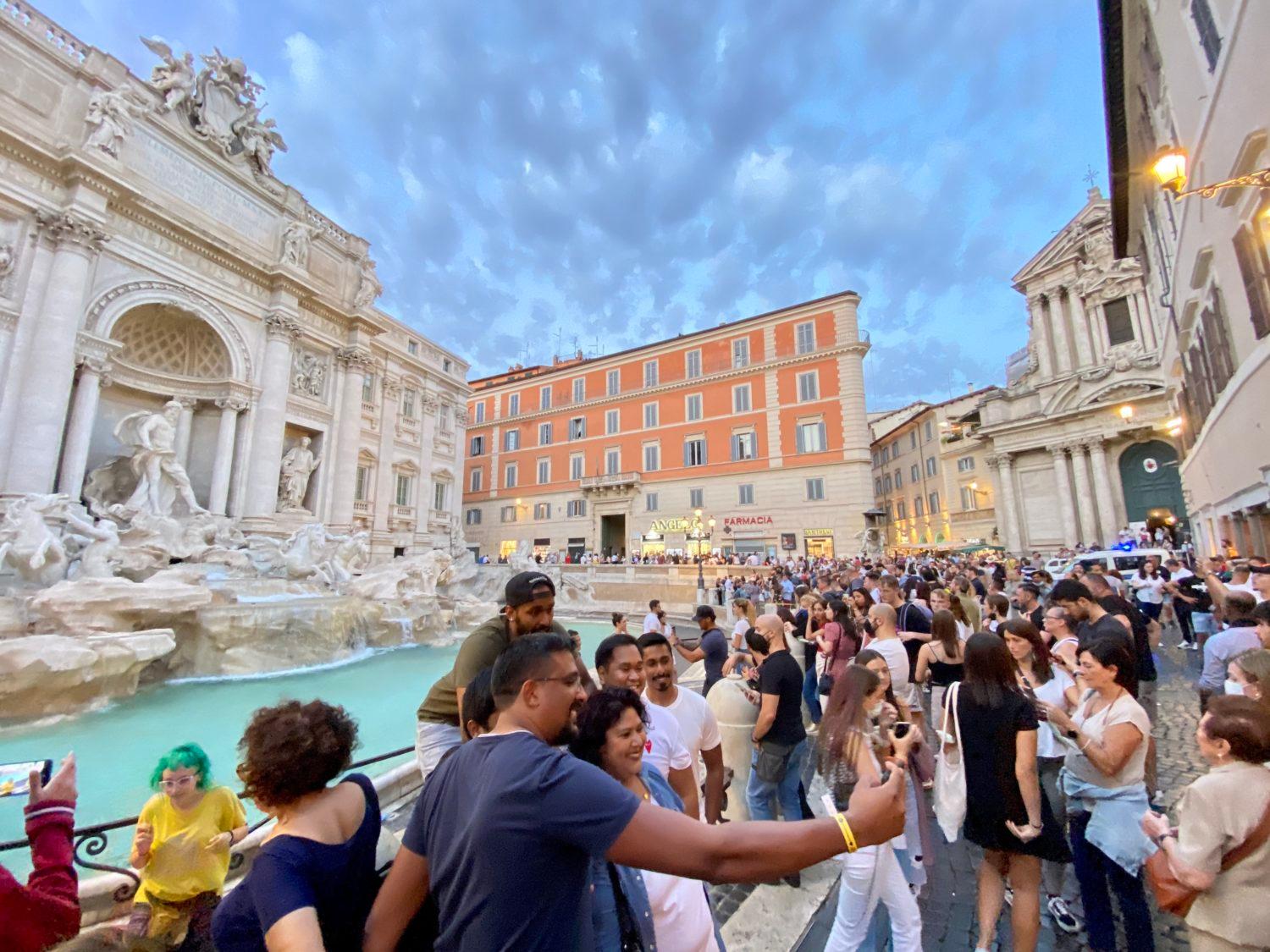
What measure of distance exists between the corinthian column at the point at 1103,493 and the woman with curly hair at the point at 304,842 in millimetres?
27903

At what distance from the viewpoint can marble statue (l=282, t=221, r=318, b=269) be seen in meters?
18.3

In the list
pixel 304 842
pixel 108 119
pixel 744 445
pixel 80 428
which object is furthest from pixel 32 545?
pixel 744 445

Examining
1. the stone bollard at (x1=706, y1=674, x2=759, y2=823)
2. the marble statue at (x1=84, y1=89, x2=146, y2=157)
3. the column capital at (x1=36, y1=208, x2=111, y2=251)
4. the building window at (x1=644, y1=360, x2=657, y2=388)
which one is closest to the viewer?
the stone bollard at (x1=706, y1=674, x2=759, y2=823)

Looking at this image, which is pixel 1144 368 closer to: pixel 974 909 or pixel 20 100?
pixel 974 909

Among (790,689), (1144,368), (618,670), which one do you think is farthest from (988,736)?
(1144,368)

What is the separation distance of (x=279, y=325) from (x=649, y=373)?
19.0 metres

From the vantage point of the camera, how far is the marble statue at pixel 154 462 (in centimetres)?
1298

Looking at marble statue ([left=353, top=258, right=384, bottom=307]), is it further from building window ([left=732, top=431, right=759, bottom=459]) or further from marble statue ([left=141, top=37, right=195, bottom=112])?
building window ([left=732, top=431, right=759, bottom=459])

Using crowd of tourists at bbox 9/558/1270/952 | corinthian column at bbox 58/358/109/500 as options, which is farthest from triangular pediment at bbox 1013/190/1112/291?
corinthian column at bbox 58/358/109/500

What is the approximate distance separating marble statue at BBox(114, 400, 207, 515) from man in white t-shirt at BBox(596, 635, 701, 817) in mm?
15034

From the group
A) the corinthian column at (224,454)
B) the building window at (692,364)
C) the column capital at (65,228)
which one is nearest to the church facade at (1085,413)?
the building window at (692,364)

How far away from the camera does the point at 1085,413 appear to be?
21875mm

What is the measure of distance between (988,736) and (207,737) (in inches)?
328

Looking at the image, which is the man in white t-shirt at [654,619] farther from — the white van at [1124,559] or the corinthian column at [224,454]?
the corinthian column at [224,454]
